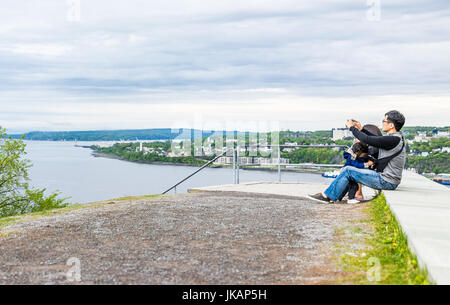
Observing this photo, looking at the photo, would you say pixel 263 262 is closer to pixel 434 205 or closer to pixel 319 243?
pixel 319 243

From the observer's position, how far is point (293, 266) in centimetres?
421

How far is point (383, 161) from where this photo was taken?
7957mm

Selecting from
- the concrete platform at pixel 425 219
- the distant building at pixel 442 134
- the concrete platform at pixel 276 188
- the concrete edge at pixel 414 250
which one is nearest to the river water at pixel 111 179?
the distant building at pixel 442 134

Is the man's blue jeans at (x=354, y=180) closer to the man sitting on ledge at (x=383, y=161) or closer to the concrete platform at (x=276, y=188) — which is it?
the man sitting on ledge at (x=383, y=161)

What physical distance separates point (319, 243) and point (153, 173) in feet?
208

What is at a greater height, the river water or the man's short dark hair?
the man's short dark hair

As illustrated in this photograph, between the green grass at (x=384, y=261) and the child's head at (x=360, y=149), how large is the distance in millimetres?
2622

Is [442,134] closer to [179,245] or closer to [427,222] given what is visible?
[427,222]

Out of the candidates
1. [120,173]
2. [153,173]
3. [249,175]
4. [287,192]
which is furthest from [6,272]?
[120,173]

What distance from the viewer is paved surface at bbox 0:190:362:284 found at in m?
3.98

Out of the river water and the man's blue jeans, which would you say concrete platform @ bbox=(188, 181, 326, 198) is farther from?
the river water

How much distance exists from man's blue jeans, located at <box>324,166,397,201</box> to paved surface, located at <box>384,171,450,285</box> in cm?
18

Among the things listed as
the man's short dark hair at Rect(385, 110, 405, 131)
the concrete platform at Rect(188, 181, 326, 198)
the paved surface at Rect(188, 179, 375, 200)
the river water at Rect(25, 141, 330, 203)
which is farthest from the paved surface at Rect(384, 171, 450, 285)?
the river water at Rect(25, 141, 330, 203)

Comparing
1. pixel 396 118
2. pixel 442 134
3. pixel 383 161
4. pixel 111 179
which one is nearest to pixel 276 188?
pixel 383 161
